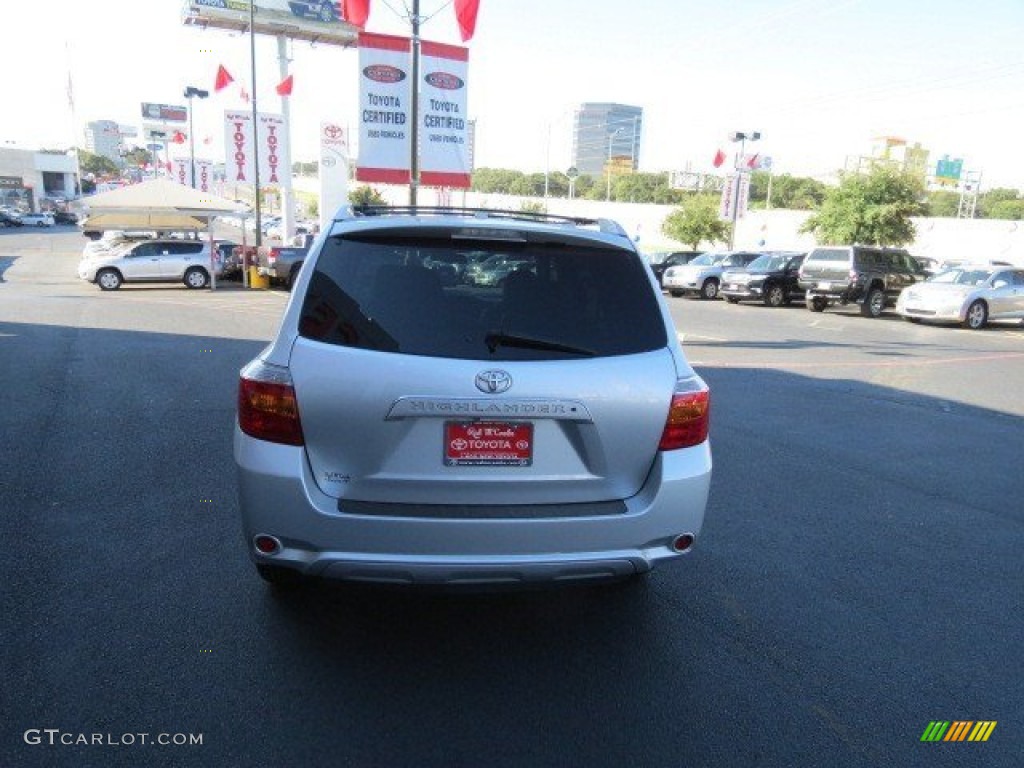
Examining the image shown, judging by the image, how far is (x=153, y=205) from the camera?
2608cm

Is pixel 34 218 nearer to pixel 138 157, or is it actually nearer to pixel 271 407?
pixel 271 407

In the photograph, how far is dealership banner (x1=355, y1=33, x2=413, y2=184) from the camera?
46.1 feet

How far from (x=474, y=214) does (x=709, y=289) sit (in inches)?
994

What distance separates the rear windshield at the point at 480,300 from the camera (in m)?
3.03

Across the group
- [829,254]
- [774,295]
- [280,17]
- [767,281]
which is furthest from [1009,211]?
[280,17]

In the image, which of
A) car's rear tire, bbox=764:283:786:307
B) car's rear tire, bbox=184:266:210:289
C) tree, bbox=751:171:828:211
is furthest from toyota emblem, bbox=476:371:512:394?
tree, bbox=751:171:828:211

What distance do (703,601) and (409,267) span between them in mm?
2290

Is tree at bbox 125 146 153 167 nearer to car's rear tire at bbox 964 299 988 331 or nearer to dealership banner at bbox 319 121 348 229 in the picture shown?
dealership banner at bbox 319 121 348 229

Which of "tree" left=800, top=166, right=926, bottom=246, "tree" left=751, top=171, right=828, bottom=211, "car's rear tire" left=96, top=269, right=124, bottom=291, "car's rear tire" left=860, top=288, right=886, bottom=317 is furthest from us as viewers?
"tree" left=751, top=171, right=828, bottom=211

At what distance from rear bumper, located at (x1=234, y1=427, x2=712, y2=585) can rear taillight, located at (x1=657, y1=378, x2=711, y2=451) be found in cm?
31

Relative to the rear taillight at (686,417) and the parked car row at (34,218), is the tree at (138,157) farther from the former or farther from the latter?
the rear taillight at (686,417)

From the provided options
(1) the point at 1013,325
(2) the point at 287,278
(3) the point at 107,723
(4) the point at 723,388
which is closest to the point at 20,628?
(3) the point at 107,723

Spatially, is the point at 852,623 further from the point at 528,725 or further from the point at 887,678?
the point at 528,725

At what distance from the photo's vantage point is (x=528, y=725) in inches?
115
